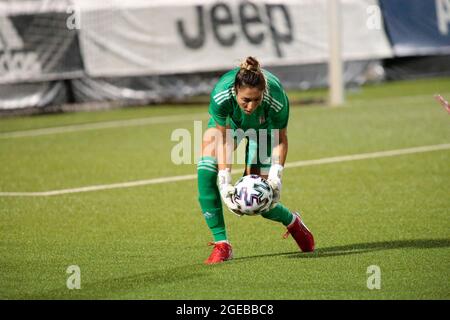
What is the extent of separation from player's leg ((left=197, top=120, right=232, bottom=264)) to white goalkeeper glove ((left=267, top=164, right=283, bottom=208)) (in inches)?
18.8

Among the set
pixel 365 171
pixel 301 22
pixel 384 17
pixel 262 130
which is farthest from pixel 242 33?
pixel 262 130

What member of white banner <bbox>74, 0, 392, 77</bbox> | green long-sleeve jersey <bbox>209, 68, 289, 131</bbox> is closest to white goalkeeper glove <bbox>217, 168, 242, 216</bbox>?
green long-sleeve jersey <bbox>209, 68, 289, 131</bbox>

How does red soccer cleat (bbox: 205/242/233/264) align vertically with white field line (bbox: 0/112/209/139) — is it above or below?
below

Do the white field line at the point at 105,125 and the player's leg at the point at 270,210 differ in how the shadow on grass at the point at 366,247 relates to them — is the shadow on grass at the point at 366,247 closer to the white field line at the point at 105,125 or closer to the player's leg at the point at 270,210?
the player's leg at the point at 270,210

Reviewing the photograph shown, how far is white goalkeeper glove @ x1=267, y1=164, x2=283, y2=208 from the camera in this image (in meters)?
8.45

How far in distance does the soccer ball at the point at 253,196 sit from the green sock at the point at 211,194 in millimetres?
385

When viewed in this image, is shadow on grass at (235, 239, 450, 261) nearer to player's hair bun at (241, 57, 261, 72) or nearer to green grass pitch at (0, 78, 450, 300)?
green grass pitch at (0, 78, 450, 300)

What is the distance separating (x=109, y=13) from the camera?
69.7 ft

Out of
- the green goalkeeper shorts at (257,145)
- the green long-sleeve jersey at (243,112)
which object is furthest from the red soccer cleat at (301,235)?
the green long-sleeve jersey at (243,112)

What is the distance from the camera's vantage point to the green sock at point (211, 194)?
28.5 feet

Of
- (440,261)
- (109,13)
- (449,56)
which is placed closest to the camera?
(440,261)

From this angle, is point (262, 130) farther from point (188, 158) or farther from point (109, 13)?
point (109, 13)

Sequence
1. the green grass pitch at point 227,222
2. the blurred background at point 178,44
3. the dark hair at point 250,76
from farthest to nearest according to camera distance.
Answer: the blurred background at point 178,44, the dark hair at point 250,76, the green grass pitch at point 227,222
